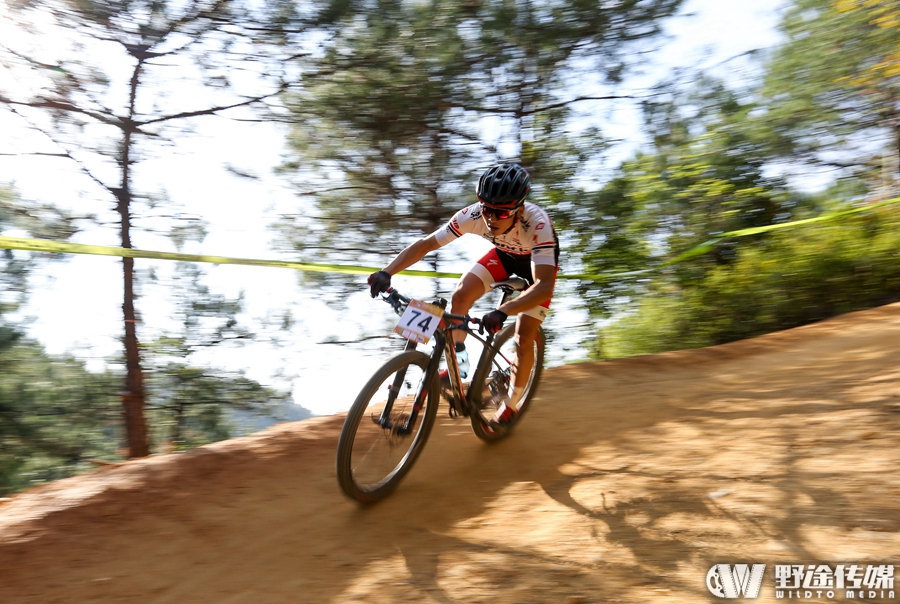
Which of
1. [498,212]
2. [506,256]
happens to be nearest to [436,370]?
[498,212]

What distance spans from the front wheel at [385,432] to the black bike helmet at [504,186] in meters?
1.04

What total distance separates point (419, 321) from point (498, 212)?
87 cm

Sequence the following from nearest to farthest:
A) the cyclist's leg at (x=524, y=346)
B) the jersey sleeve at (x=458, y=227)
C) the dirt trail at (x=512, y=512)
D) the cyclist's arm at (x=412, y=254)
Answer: the dirt trail at (x=512, y=512), the cyclist's arm at (x=412, y=254), the jersey sleeve at (x=458, y=227), the cyclist's leg at (x=524, y=346)

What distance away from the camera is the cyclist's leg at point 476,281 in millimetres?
4395

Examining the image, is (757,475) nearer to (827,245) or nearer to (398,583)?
(398,583)

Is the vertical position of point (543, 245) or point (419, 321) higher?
point (543, 245)

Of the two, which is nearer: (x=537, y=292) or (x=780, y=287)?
(x=537, y=292)

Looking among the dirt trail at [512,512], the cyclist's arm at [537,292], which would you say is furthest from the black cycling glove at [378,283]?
the dirt trail at [512,512]

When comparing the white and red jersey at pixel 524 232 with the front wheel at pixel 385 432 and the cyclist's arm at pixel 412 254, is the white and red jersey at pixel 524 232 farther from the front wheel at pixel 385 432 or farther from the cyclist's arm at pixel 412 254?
the front wheel at pixel 385 432

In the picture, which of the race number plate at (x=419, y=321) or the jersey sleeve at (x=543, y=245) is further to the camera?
the jersey sleeve at (x=543, y=245)

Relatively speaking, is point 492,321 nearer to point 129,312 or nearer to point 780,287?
point 129,312

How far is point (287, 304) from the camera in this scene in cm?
1018

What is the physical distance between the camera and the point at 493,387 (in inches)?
182

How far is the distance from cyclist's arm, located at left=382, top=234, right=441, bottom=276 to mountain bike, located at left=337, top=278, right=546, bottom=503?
0.36 meters
